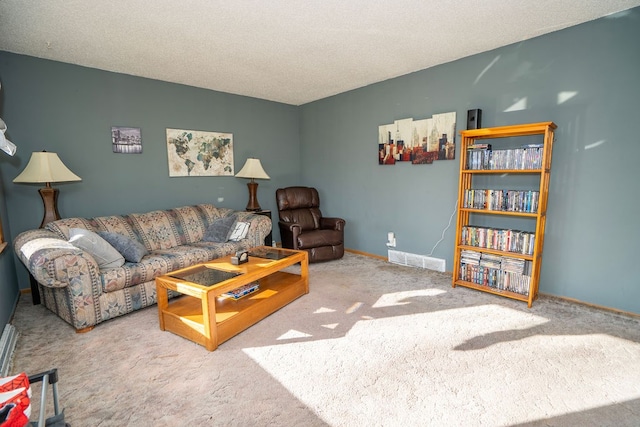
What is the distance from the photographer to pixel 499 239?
301cm

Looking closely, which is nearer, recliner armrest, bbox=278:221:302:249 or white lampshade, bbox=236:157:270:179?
recliner armrest, bbox=278:221:302:249

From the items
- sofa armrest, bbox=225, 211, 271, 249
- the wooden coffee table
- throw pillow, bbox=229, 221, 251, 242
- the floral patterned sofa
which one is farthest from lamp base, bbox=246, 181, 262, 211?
the wooden coffee table

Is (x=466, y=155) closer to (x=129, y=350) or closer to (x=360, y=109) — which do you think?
(x=360, y=109)

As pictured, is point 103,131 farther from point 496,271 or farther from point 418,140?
point 496,271

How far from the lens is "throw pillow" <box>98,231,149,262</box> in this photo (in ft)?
9.29

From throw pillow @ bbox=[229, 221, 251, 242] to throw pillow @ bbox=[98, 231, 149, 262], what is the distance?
41.2 inches

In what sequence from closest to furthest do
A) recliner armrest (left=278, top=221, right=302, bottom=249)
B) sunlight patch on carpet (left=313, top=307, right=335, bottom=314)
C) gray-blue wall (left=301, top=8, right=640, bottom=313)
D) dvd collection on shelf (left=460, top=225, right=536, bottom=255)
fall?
gray-blue wall (left=301, top=8, right=640, bottom=313)
sunlight patch on carpet (left=313, top=307, right=335, bottom=314)
dvd collection on shelf (left=460, top=225, right=536, bottom=255)
recliner armrest (left=278, top=221, right=302, bottom=249)

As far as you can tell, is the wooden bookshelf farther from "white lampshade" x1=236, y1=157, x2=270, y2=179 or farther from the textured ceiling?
"white lampshade" x1=236, y1=157, x2=270, y2=179

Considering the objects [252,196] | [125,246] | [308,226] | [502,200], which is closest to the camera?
[125,246]

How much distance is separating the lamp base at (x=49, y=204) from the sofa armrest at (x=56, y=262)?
56 cm

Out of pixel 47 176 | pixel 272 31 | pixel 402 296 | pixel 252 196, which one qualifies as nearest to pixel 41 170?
pixel 47 176

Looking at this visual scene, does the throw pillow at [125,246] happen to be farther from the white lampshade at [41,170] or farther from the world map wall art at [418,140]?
the world map wall art at [418,140]

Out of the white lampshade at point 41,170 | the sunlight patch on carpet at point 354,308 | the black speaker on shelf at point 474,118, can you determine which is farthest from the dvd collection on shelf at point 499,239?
the white lampshade at point 41,170

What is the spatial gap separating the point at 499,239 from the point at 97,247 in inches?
148
